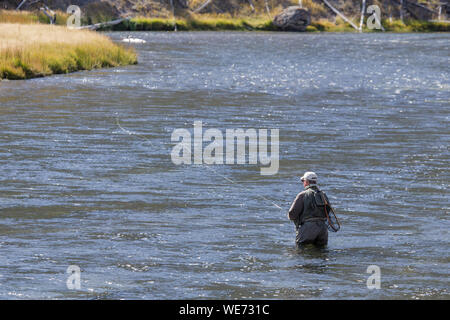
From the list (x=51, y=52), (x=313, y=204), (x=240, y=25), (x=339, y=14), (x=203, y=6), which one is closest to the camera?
(x=313, y=204)

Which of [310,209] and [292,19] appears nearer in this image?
[310,209]

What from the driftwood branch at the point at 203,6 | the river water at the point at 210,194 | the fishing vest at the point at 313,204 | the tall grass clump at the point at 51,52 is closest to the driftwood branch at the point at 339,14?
the driftwood branch at the point at 203,6

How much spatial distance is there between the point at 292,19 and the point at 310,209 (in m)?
96.6

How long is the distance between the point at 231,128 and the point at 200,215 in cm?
1142

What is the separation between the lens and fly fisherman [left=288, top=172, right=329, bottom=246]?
1409 centimetres

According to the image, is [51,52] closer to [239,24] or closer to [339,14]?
[239,24]

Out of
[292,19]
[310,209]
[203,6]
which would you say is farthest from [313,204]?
[203,6]

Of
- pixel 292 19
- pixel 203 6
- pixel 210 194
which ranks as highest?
pixel 203 6

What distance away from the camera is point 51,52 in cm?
4488

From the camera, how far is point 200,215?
17.3 metres

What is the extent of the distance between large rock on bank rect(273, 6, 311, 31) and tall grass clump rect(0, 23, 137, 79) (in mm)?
57818

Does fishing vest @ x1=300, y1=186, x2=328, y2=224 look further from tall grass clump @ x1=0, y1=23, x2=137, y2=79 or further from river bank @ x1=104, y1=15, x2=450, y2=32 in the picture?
river bank @ x1=104, y1=15, x2=450, y2=32
